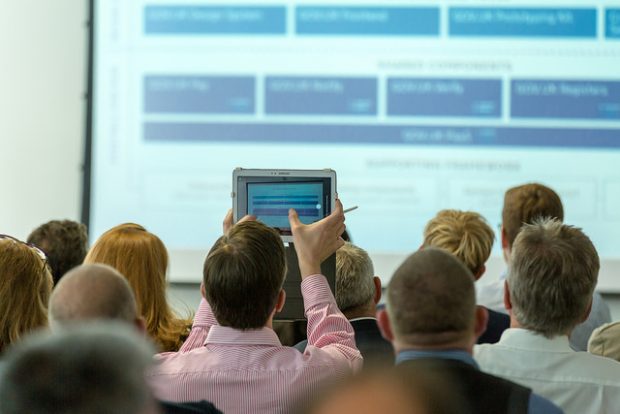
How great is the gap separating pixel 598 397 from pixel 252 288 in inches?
31.9

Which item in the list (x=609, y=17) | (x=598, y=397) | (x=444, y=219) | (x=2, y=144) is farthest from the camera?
(x=2, y=144)

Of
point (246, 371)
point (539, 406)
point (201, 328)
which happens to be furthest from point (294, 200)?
point (539, 406)

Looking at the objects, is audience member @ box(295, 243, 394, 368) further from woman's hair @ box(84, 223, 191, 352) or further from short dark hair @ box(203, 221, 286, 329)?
short dark hair @ box(203, 221, 286, 329)

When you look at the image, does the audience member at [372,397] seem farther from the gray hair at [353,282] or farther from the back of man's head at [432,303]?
the gray hair at [353,282]

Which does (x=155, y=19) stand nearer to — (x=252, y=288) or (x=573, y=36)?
(x=573, y=36)

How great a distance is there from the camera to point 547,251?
7.47 feet

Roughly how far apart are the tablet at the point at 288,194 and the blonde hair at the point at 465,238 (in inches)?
36.6

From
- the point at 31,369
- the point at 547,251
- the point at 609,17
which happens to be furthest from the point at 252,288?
the point at 609,17

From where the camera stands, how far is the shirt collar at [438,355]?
1684mm

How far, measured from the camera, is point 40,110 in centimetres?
559

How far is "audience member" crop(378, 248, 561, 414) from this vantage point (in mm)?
1646

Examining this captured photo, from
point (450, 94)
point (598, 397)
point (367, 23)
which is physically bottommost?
point (598, 397)

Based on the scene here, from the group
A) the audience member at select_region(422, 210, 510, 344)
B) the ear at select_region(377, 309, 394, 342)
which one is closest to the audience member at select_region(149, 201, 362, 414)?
the ear at select_region(377, 309, 394, 342)

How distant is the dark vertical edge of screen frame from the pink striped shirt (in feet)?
11.0
